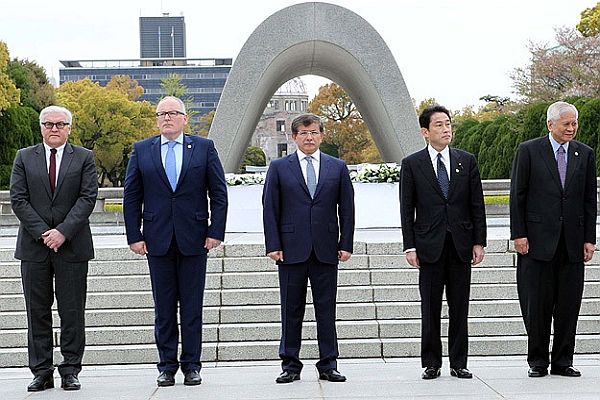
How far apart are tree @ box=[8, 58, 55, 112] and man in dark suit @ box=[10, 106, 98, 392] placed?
107ft

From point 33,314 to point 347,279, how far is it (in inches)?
116

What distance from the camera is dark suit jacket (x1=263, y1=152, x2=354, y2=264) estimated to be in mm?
6078

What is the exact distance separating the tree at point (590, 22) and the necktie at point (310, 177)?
36.4 m

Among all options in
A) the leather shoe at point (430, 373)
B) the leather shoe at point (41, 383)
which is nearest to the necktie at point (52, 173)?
the leather shoe at point (41, 383)

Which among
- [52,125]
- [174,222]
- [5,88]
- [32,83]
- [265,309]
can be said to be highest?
[32,83]

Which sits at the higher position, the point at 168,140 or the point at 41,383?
the point at 168,140

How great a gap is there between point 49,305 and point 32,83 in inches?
1482

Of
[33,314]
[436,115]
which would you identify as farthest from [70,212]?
[436,115]

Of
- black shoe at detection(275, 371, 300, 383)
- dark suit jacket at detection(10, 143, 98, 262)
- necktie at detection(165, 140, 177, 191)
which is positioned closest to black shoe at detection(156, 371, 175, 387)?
black shoe at detection(275, 371, 300, 383)

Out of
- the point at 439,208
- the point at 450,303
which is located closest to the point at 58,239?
the point at 439,208

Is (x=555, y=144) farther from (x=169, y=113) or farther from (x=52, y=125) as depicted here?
(x=52, y=125)

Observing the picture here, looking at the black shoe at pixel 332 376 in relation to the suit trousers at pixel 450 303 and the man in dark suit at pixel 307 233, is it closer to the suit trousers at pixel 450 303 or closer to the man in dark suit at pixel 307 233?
the man in dark suit at pixel 307 233

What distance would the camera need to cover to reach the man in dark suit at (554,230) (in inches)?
240

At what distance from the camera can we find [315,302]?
20.2 feet
